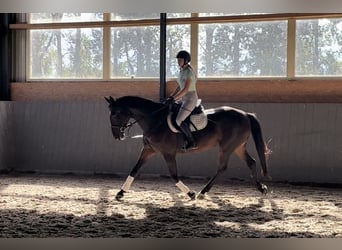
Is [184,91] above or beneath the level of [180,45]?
beneath

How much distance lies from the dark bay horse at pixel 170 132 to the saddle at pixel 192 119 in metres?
0.05

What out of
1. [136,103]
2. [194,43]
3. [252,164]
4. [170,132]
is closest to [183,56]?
[136,103]

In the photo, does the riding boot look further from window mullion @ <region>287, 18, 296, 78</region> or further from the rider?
window mullion @ <region>287, 18, 296, 78</region>

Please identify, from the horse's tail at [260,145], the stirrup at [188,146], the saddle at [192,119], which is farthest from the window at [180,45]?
the stirrup at [188,146]

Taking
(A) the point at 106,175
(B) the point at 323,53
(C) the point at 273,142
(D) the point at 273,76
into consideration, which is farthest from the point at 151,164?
(B) the point at 323,53

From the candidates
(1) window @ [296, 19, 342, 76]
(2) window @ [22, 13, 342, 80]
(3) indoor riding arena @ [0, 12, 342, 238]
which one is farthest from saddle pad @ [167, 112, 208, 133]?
(1) window @ [296, 19, 342, 76]

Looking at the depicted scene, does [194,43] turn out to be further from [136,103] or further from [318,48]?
[136,103]

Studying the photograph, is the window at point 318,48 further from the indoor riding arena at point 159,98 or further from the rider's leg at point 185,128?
the rider's leg at point 185,128

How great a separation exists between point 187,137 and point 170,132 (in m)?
0.18

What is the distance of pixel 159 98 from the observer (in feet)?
22.4

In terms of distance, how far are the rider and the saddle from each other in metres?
0.04

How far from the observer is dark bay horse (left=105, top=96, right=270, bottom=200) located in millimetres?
4453

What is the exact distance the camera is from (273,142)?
243 inches

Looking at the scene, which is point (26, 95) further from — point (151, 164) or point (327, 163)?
point (327, 163)
